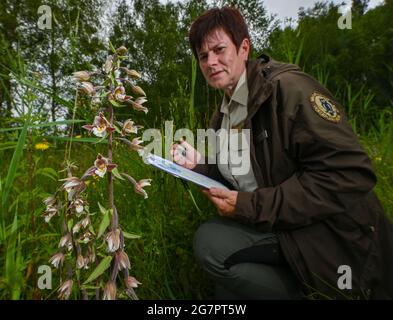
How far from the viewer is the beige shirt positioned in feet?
6.33

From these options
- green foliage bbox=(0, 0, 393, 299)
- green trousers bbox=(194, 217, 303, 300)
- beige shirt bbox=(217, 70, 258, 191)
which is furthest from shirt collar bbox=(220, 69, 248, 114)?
green trousers bbox=(194, 217, 303, 300)

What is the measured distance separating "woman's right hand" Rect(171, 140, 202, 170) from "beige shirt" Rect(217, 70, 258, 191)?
169mm

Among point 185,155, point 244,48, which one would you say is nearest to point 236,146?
point 185,155

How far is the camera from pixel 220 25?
2045mm

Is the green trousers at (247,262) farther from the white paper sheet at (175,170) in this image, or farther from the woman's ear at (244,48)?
the woman's ear at (244,48)

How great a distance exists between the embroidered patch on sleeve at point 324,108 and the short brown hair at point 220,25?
0.57 metres

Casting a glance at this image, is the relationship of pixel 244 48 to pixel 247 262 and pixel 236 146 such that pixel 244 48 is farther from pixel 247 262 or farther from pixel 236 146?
pixel 247 262

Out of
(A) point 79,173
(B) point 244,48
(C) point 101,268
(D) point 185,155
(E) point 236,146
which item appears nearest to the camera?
(C) point 101,268

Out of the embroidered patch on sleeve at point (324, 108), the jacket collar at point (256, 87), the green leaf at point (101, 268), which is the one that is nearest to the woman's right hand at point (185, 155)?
the jacket collar at point (256, 87)

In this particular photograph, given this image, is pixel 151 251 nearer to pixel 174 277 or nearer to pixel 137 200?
pixel 174 277

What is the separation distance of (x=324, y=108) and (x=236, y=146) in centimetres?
48

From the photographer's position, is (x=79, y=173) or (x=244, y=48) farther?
(x=79, y=173)

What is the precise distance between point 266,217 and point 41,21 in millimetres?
1502

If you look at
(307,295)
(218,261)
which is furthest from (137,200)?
(307,295)
